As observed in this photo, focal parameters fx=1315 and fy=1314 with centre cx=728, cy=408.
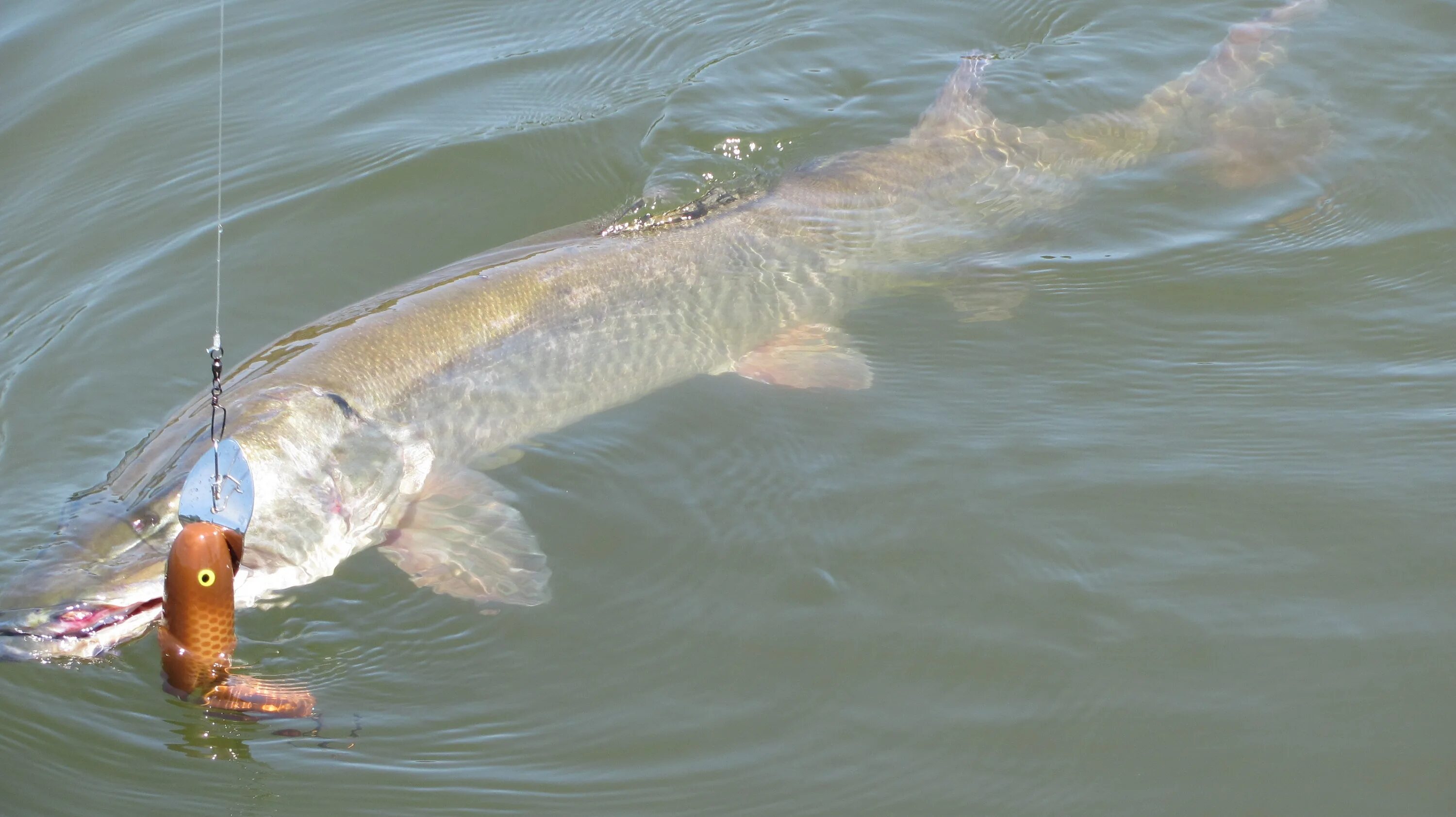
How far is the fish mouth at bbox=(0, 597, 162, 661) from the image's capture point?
10.5 feet

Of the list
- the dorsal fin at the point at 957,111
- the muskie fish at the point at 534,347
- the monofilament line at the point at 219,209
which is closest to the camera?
the muskie fish at the point at 534,347

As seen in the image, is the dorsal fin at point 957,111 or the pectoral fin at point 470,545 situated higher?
the dorsal fin at point 957,111

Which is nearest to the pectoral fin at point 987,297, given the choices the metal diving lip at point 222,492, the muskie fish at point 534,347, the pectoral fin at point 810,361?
the muskie fish at point 534,347

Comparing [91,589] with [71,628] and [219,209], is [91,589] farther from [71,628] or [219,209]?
[219,209]

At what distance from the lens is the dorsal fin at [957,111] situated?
5816 millimetres

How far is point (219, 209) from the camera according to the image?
19.0ft

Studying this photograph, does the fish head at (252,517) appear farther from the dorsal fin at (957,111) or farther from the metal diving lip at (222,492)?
the dorsal fin at (957,111)

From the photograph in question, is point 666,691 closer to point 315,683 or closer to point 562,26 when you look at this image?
point 315,683

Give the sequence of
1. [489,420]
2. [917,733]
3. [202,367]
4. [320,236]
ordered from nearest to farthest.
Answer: [917,733], [489,420], [202,367], [320,236]

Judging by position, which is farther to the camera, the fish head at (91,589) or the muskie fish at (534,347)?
the muskie fish at (534,347)

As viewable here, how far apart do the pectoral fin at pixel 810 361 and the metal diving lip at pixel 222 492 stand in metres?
2.08

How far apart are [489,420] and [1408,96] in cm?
483

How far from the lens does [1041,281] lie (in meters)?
5.25

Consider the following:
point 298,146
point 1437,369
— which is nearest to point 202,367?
point 298,146
